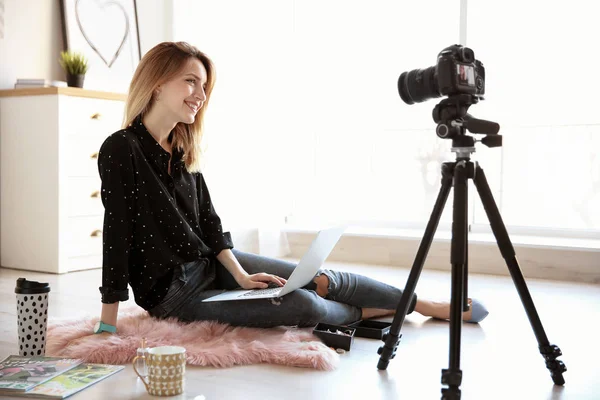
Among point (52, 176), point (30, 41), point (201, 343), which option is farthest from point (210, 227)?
point (30, 41)

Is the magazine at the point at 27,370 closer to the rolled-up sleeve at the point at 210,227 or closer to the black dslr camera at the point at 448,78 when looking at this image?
the rolled-up sleeve at the point at 210,227

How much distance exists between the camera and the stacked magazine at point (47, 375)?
5.47 feet

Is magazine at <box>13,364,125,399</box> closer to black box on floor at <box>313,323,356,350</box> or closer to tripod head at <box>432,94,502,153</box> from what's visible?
black box on floor at <box>313,323,356,350</box>

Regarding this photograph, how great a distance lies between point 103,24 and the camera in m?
4.20

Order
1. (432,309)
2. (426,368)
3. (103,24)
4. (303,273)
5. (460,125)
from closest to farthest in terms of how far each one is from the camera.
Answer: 1. (460,125)
2. (426,368)
3. (303,273)
4. (432,309)
5. (103,24)

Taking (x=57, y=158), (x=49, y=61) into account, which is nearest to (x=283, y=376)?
(x=57, y=158)

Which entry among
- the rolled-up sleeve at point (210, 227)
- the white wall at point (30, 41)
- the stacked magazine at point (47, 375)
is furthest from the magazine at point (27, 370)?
the white wall at point (30, 41)

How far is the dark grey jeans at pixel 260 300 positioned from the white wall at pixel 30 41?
214 cm

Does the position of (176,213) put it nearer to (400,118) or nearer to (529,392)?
(529,392)

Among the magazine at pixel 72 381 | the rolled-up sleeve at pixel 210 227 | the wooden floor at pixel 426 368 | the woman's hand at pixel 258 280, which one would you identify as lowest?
the wooden floor at pixel 426 368

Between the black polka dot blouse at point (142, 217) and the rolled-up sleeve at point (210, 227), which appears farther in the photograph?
the rolled-up sleeve at point (210, 227)

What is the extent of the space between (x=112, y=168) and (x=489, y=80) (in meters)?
3.04

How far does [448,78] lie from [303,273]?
75cm

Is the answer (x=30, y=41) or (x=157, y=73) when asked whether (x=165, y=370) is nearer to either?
(x=157, y=73)
